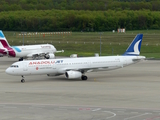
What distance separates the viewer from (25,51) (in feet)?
343

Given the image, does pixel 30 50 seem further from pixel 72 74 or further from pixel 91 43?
pixel 91 43

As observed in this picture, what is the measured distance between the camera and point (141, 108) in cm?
4441

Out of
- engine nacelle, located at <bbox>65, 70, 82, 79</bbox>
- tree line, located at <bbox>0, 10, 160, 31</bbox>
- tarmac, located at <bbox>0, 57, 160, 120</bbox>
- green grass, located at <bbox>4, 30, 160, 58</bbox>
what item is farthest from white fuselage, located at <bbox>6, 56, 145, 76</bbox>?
tree line, located at <bbox>0, 10, 160, 31</bbox>

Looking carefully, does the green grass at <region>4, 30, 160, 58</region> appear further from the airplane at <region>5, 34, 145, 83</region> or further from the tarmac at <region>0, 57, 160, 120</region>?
the tarmac at <region>0, 57, 160, 120</region>

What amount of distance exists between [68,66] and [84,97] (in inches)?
693

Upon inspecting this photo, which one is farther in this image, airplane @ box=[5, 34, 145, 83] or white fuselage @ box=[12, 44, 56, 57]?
white fuselage @ box=[12, 44, 56, 57]

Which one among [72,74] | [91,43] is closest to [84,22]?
[91,43]

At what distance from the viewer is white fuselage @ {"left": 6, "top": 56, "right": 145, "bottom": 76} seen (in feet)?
217

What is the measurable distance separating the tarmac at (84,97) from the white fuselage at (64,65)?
5.94 feet

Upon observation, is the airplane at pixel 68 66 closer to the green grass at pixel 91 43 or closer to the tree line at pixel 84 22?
the green grass at pixel 91 43

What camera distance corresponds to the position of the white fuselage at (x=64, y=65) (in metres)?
66.1

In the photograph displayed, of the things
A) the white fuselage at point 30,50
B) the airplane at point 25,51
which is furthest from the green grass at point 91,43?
the airplane at point 25,51

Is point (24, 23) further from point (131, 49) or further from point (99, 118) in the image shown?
point (99, 118)

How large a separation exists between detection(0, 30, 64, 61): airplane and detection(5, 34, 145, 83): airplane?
34.2 m
